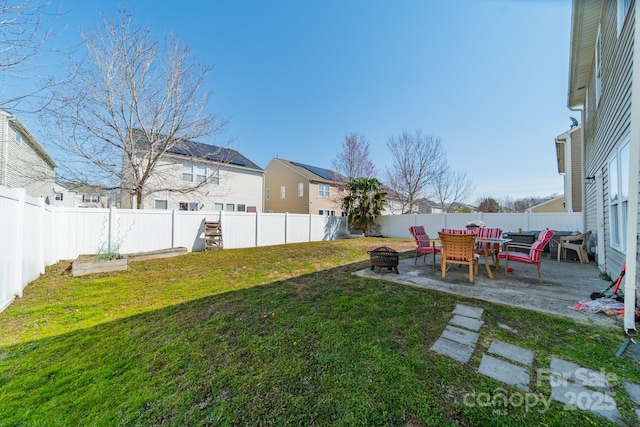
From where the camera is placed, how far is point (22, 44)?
10.3 feet

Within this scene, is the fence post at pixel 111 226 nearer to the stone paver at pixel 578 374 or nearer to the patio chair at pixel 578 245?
the stone paver at pixel 578 374

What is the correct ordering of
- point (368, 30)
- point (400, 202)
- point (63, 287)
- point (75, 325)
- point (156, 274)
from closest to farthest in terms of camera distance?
point (75, 325), point (63, 287), point (156, 274), point (368, 30), point (400, 202)

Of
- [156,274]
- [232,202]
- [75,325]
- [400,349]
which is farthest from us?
[232,202]

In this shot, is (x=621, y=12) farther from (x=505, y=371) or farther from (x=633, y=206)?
(x=505, y=371)

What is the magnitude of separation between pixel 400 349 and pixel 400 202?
19800 mm

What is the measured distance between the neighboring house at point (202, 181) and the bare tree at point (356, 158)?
23.1ft

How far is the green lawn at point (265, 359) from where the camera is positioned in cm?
166

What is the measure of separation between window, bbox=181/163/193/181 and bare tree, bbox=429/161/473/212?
60.0 ft

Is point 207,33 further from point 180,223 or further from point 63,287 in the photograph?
point 63,287

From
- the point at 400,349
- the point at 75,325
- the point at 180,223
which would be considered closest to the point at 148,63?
the point at 180,223

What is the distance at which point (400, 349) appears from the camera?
241 centimetres

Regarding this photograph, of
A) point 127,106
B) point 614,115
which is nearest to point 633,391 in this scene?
point 614,115

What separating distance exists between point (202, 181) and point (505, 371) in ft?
42.5

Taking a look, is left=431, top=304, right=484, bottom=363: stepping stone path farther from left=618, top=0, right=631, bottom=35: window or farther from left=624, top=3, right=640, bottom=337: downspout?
left=618, top=0, right=631, bottom=35: window
